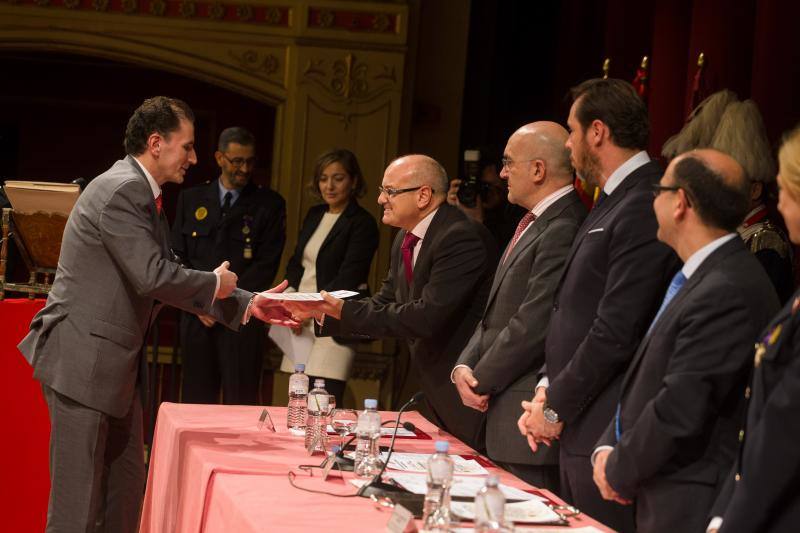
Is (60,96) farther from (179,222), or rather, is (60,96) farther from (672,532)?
(672,532)

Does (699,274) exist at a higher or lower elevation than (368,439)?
higher

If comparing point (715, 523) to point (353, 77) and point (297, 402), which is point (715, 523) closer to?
point (297, 402)

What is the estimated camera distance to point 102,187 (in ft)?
10.7

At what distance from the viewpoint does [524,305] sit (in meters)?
3.14

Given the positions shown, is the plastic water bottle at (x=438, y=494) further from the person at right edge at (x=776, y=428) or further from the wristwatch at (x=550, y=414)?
the wristwatch at (x=550, y=414)

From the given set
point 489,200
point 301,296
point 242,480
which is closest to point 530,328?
point 301,296

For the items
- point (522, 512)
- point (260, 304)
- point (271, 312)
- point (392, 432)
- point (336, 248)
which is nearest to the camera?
point (522, 512)

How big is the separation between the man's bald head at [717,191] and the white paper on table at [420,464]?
2.81 ft

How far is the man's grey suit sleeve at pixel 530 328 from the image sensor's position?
3.11 m

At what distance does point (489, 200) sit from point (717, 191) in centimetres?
304

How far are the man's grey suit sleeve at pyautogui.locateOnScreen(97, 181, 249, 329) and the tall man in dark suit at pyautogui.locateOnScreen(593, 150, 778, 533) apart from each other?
144 cm

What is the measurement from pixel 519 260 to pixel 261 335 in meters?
2.30

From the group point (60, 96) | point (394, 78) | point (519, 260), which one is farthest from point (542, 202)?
point (60, 96)

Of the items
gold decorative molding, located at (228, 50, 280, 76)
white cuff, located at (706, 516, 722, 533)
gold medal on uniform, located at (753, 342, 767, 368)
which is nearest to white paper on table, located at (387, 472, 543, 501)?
white cuff, located at (706, 516, 722, 533)
